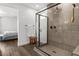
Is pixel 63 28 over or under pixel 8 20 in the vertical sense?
under

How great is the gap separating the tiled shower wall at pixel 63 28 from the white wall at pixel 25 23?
35 cm

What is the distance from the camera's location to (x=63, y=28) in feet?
5.37

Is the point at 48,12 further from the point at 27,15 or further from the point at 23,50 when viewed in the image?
the point at 23,50

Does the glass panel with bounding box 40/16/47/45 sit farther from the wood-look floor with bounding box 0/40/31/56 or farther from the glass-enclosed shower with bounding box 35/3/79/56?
the wood-look floor with bounding box 0/40/31/56

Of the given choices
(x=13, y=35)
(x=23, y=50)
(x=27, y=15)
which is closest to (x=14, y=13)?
(x=27, y=15)

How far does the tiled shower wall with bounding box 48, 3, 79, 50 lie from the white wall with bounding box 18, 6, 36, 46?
35 cm

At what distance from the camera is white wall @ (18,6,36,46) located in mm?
1397

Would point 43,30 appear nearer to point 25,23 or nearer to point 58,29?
point 58,29

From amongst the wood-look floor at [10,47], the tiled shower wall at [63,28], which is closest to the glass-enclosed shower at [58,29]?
the tiled shower wall at [63,28]

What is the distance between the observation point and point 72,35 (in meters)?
1.63

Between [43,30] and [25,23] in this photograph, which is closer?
[25,23]

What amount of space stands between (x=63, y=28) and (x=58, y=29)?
3.9 inches

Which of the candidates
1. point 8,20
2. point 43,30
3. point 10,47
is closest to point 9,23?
point 8,20

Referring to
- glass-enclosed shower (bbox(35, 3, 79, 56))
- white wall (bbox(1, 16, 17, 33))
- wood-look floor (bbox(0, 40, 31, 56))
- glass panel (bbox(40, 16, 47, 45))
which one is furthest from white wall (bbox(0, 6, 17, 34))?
glass panel (bbox(40, 16, 47, 45))
